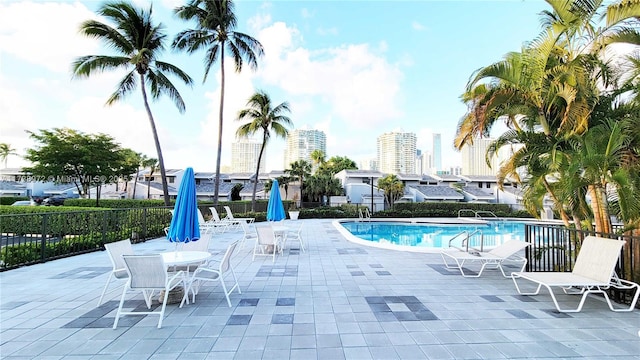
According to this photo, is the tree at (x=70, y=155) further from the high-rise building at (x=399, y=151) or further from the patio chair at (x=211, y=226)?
the high-rise building at (x=399, y=151)

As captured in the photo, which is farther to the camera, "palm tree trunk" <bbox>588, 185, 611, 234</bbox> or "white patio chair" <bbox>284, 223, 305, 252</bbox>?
"white patio chair" <bbox>284, 223, 305, 252</bbox>

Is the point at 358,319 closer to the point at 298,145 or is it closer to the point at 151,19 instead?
the point at 151,19

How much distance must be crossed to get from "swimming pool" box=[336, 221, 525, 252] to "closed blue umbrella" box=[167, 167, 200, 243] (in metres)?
6.04

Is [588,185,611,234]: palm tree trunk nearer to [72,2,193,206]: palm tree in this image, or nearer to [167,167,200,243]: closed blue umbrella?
[167,167,200,243]: closed blue umbrella

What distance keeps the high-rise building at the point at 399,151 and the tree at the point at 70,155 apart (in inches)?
2154

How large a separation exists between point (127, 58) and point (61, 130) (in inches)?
406

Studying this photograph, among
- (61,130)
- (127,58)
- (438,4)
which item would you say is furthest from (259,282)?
(61,130)

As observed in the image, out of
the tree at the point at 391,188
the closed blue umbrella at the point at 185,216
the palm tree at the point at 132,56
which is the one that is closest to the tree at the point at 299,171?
the tree at the point at 391,188

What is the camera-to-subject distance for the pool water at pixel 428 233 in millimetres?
13430

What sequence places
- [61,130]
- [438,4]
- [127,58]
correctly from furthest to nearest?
[61,130] < [127,58] < [438,4]

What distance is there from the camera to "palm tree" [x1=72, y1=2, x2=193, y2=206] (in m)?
13.0

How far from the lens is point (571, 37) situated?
485 cm

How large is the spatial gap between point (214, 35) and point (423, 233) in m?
15.0

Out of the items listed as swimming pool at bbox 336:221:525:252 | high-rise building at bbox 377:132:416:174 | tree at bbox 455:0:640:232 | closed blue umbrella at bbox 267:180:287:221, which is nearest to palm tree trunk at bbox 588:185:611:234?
tree at bbox 455:0:640:232
